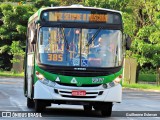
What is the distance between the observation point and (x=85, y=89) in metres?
16.9

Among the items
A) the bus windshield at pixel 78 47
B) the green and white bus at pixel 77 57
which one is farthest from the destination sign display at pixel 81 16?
the bus windshield at pixel 78 47

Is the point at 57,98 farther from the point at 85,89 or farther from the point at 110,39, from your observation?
the point at 110,39

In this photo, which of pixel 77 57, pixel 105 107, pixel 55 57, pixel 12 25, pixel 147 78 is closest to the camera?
pixel 55 57

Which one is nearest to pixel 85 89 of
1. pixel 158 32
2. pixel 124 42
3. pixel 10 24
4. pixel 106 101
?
pixel 106 101

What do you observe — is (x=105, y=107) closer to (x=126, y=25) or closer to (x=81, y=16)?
(x=81, y=16)

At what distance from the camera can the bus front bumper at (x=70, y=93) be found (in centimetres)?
1683

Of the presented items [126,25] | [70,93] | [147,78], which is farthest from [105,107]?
[147,78]

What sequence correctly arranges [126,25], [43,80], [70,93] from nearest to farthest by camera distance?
[70,93], [43,80], [126,25]

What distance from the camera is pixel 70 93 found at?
1681 centimetres

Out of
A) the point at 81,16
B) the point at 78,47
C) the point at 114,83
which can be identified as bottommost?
the point at 114,83

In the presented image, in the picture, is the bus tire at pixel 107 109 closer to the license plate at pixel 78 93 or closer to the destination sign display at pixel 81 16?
the license plate at pixel 78 93

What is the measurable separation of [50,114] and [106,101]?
1631mm

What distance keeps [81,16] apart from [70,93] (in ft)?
7.45

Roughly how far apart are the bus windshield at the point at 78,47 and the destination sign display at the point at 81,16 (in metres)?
0.28
